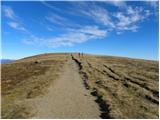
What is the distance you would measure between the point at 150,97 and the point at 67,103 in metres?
9.19

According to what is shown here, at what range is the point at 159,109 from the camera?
23.9 m

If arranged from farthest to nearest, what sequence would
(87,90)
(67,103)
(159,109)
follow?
(87,90), (67,103), (159,109)

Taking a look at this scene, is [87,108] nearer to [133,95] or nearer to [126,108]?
[126,108]

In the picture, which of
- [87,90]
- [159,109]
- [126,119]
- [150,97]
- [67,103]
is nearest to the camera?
[126,119]

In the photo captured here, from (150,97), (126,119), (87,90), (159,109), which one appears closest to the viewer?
(126,119)

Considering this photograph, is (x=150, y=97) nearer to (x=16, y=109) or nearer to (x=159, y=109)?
(x=159, y=109)

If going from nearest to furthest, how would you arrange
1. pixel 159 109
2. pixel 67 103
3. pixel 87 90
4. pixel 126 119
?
1. pixel 126 119
2. pixel 159 109
3. pixel 67 103
4. pixel 87 90

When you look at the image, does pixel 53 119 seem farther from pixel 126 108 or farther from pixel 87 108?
pixel 126 108

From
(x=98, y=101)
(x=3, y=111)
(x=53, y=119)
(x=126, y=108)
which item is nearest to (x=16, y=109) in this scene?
(x=3, y=111)

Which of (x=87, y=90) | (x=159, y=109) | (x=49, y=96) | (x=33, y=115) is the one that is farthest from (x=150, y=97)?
(x=33, y=115)

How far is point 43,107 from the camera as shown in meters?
24.6

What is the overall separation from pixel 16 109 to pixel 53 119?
4.72 metres

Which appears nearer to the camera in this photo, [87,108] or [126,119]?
[126,119]

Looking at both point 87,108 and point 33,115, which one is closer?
point 33,115
